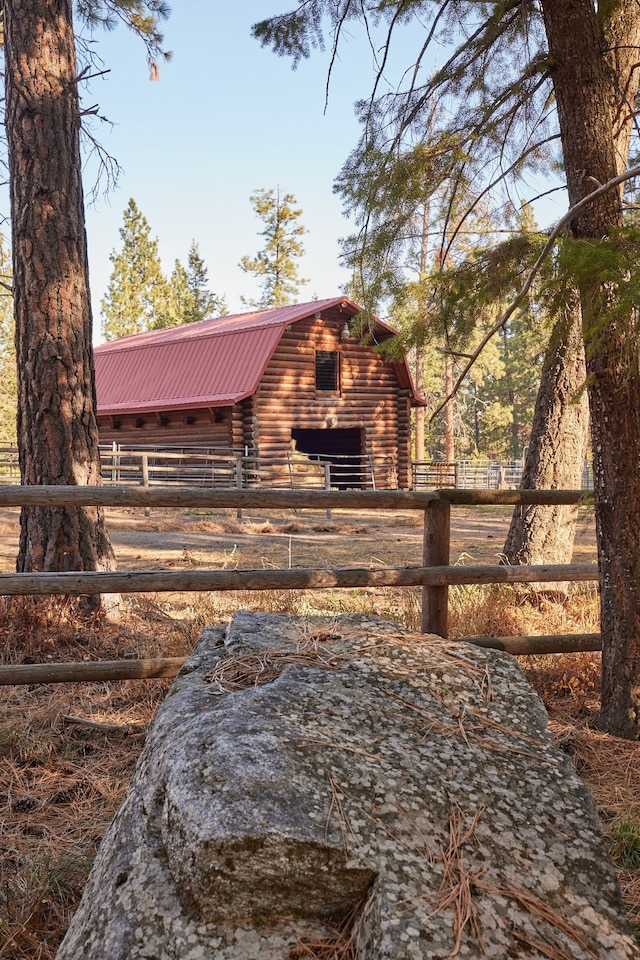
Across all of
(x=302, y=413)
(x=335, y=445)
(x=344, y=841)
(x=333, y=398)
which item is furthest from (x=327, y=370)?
(x=344, y=841)

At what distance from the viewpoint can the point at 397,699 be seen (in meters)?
2.44

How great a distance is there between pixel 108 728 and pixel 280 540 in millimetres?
9187

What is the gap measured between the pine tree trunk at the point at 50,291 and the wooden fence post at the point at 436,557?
2624 mm

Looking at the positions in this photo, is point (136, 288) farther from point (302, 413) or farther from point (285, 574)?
point (285, 574)

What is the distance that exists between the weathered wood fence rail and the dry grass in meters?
0.31

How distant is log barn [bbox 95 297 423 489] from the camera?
23703mm

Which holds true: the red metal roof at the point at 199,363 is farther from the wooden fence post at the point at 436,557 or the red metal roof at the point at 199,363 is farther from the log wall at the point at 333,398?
the wooden fence post at the point at 436,557

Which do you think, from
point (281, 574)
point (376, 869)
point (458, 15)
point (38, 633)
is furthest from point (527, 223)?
point (376, 869)

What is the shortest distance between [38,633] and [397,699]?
3433 millimetres

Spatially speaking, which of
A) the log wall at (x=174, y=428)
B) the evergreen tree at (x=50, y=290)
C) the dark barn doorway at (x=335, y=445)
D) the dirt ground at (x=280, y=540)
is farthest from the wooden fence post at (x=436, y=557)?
the dark barn doorway at (x=335, y=445)

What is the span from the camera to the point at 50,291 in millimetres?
5746

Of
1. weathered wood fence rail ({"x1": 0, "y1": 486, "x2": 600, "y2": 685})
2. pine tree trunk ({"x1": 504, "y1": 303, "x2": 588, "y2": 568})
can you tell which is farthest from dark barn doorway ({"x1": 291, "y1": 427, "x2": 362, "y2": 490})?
weathered wood fence rail ({"x1": 0, "y1": 486, "x2": 600, "y2": 685})

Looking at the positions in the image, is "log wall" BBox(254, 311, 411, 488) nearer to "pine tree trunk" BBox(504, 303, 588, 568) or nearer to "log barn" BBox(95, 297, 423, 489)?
"log barn" BBox(95, 297, 423, 489)

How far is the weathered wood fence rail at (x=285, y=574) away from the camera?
13.6 ft
